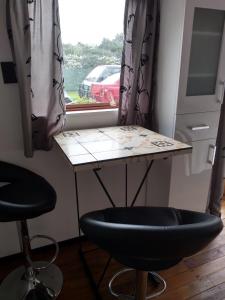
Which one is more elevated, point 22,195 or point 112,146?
point 112,146

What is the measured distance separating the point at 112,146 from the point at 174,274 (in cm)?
104

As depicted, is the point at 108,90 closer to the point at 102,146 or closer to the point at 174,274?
the point at 102,146

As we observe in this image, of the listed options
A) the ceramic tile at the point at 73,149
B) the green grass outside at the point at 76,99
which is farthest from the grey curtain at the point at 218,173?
the ceramic tile at the point at 73,149

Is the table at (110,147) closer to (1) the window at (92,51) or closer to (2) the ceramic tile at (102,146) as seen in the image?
(2) the ceramic tile at (102,146)

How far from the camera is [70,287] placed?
1.65 meters

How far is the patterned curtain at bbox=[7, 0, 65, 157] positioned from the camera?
1.40 m

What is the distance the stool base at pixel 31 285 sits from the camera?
5.09 feet

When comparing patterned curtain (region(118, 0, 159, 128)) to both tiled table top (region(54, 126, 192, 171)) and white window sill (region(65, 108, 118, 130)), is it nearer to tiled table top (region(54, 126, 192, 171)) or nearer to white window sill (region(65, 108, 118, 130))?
white window sill (region(65, 108, 118, 130))

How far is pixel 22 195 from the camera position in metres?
1.39

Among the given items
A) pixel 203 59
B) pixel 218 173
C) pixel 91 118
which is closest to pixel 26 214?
pixel 91 118

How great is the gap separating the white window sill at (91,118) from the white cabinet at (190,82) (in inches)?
14.1

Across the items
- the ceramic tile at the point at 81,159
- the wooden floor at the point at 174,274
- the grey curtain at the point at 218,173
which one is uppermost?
the ceramic tile at the point at 81,159

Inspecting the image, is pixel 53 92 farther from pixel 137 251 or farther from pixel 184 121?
pixel 137 251

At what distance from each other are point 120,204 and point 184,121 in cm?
88
